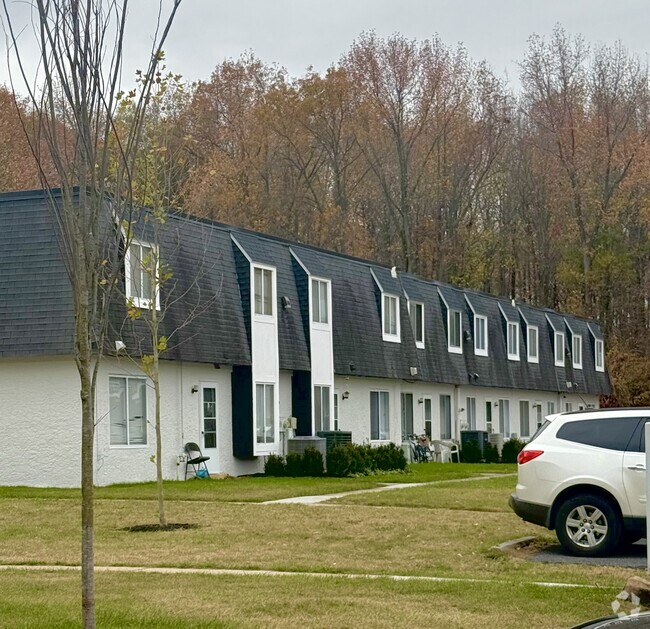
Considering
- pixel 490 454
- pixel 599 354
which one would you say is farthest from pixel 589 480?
pixel 599 354

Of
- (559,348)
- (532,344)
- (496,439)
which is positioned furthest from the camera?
(559,348)

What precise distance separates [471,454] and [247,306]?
14.0m

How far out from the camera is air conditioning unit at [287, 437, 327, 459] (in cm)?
2938

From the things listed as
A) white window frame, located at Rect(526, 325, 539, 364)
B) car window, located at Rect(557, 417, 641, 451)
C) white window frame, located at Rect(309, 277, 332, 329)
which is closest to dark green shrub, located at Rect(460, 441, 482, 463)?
white window frame, located at Rect(526, 325, 539, 364)

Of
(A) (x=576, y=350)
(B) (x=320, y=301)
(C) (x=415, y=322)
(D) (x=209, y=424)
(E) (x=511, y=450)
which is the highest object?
(B) (x=320, y=301)

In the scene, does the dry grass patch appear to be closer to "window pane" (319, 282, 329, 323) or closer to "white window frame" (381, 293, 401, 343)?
"window pane" (319, 282, 329, 323)

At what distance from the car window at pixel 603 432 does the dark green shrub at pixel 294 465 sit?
46.4ft

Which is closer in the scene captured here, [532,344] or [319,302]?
[319,302]

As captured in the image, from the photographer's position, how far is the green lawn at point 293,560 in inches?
399

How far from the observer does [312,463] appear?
28.4 metres

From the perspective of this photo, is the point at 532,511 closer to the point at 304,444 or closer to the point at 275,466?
the point at 275,466

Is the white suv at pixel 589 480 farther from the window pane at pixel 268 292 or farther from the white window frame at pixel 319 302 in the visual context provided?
the white window frame at pixel 319 302

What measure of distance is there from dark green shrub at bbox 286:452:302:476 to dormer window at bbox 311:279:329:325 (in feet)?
14.7

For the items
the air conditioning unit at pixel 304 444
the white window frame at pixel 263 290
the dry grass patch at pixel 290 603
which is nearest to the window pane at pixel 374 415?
the air conditioning unit at pixel 304 444
